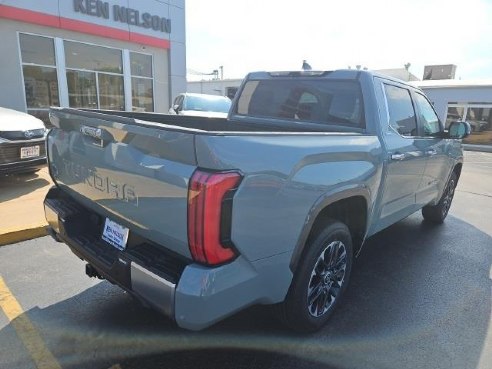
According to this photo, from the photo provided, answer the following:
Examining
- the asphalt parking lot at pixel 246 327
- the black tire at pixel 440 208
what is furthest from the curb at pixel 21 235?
the black tire at pixel 440 208

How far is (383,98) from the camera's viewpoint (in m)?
3.27

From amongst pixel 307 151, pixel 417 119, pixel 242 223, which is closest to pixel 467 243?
pixel 417 119

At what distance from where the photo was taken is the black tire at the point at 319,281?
244 cm

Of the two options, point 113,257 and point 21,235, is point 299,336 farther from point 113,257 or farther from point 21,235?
point 21,235

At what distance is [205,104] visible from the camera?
1129cm

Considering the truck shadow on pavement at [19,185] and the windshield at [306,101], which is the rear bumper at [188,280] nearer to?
the windshield at [306,101]

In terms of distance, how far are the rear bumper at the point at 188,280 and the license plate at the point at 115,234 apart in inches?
1.5

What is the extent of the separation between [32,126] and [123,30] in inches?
328

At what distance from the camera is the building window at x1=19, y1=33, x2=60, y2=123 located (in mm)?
10773

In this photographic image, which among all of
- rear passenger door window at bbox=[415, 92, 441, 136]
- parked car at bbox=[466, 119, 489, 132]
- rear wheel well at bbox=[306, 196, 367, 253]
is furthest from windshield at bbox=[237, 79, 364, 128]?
parked car at bbox=[466, 119, 489, 132]

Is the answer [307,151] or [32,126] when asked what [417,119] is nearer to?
[307,151]

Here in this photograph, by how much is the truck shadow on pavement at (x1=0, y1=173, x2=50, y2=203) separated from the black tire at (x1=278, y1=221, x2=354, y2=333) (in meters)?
4.62

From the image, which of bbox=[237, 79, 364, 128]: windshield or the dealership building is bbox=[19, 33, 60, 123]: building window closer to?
the dealership building

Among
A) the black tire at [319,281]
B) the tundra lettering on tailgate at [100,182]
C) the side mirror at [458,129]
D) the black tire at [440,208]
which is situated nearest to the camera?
the tundra lettering on tailgate at [100,182]
